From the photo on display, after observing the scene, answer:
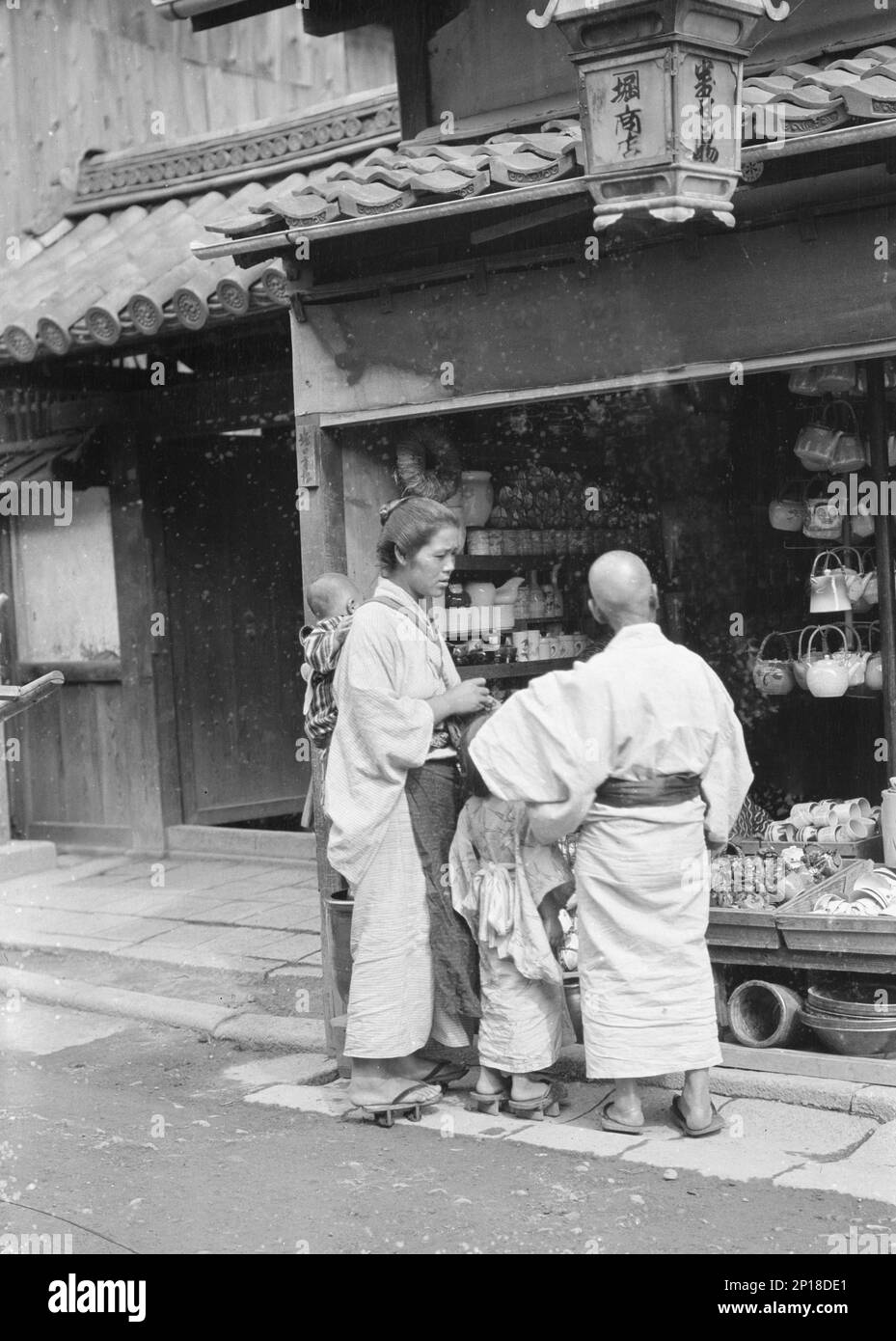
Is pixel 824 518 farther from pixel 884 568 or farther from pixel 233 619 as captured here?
pixel 233 619

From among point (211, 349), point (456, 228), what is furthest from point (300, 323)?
point (211, 349)

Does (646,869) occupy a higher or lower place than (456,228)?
lower

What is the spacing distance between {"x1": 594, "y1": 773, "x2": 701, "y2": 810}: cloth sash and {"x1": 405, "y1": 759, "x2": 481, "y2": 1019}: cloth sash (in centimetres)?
83

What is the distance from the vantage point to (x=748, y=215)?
5898mm

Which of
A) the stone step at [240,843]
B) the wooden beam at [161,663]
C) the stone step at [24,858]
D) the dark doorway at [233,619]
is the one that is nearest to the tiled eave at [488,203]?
the wooden beam at [161,663]

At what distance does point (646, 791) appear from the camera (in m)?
5.41

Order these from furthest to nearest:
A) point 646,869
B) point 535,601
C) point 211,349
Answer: point 211,349, point 535,601, point 646,869

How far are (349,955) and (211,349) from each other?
5.81 m

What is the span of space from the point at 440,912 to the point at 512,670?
2.03 meters

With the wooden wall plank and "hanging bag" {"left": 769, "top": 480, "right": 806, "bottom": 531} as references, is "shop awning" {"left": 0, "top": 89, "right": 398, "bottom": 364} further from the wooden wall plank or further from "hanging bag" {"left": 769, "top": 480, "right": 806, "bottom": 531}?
"hanging bag" {"left": 769, "top": 480, "right": 806, "bottom": 531}

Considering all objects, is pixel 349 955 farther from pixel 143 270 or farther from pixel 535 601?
pixel 143 270

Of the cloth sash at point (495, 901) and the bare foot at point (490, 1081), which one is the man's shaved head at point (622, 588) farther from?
the bare foot at point (490, 1081)

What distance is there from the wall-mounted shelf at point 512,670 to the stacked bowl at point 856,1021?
2281 millimetres

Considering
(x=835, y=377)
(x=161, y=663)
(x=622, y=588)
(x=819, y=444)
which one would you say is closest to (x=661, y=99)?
(x=622, y=588)
